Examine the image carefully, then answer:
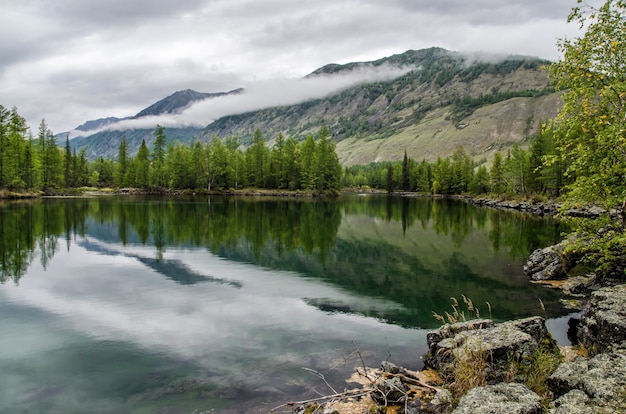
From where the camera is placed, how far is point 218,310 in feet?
64.6

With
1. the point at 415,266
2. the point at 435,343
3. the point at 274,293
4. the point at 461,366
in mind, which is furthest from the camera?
the point at 415,266

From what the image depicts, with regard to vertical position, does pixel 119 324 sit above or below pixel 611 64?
below

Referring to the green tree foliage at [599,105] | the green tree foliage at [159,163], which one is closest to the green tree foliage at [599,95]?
the green tree foliage at [599,105]

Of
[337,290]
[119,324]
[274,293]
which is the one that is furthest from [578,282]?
[119,324]

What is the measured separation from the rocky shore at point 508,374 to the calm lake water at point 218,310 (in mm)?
1392

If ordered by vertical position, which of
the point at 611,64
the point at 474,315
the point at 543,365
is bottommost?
the point at 474,315

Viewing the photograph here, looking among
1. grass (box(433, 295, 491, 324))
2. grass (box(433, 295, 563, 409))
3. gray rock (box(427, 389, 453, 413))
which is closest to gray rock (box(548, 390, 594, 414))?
grass (box(433, 295, 563, 409))

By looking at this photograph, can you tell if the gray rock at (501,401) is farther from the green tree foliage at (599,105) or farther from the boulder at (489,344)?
the green tree foliage at (599,105)

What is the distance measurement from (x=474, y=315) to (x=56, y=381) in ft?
53.9

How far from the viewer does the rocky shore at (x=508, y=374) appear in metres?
8.28

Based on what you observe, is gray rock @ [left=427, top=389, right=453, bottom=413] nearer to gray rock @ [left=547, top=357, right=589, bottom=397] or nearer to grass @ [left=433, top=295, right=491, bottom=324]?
→ gray rock @ [left=547, top=357, right=589, bottom=397]

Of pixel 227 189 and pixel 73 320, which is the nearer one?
pixel 73 320

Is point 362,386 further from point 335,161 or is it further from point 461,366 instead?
point 335,161

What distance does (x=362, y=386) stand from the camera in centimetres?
1205
